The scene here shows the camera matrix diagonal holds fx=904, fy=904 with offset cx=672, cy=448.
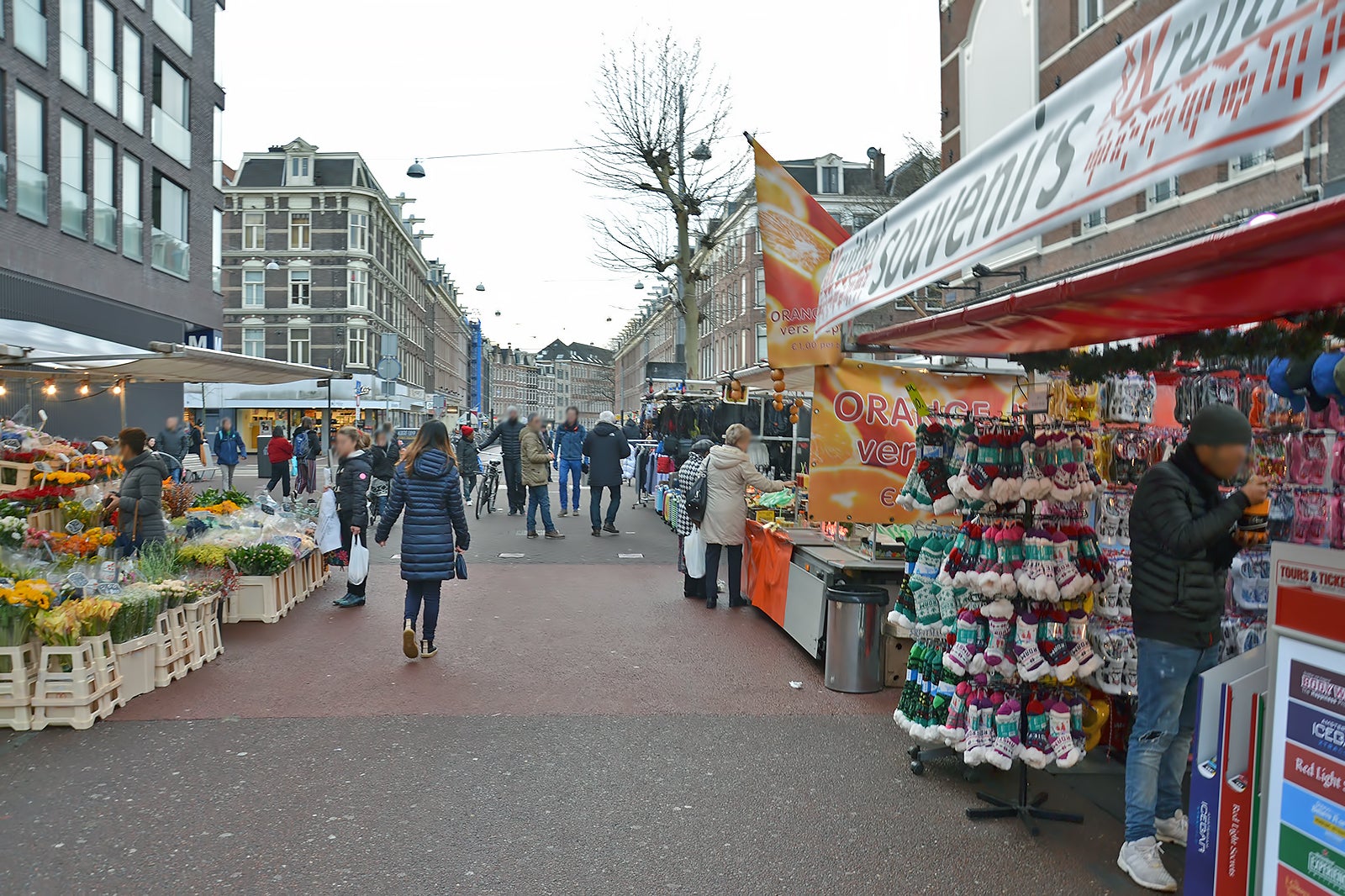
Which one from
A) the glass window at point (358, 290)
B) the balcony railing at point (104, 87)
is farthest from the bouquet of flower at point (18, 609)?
the glass window at point (358, 290)

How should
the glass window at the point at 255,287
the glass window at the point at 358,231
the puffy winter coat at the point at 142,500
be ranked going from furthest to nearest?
the glass window at the point at 255,287 < the glass window at the point at 358,231 < the puffy winter coat at the point at 142,500

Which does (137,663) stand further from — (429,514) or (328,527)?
(328,527)

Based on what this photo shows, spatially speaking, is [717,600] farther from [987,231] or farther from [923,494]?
[987,231]

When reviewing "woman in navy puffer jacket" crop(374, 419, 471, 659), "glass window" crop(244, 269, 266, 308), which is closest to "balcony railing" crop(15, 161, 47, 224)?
"woman in navy puffer jacket" crop(374, 419, 471, 659)

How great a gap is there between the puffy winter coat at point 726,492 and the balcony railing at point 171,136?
74.0 ft

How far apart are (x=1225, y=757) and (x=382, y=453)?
11009 millimetres

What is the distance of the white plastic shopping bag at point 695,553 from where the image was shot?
30.8ft

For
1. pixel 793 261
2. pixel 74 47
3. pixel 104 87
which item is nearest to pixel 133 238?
pixel 104 87

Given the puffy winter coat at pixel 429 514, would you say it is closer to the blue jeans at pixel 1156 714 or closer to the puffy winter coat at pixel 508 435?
the blue jeans at pixel 1156 714

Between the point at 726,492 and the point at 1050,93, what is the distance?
6.89m

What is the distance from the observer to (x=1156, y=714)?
3.70 metres

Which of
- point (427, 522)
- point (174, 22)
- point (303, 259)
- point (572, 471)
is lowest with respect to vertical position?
point (572, 471)

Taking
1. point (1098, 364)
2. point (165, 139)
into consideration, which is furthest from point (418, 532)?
point (165, 139)

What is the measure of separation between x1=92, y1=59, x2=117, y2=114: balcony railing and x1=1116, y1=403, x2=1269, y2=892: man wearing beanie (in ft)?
81.0
